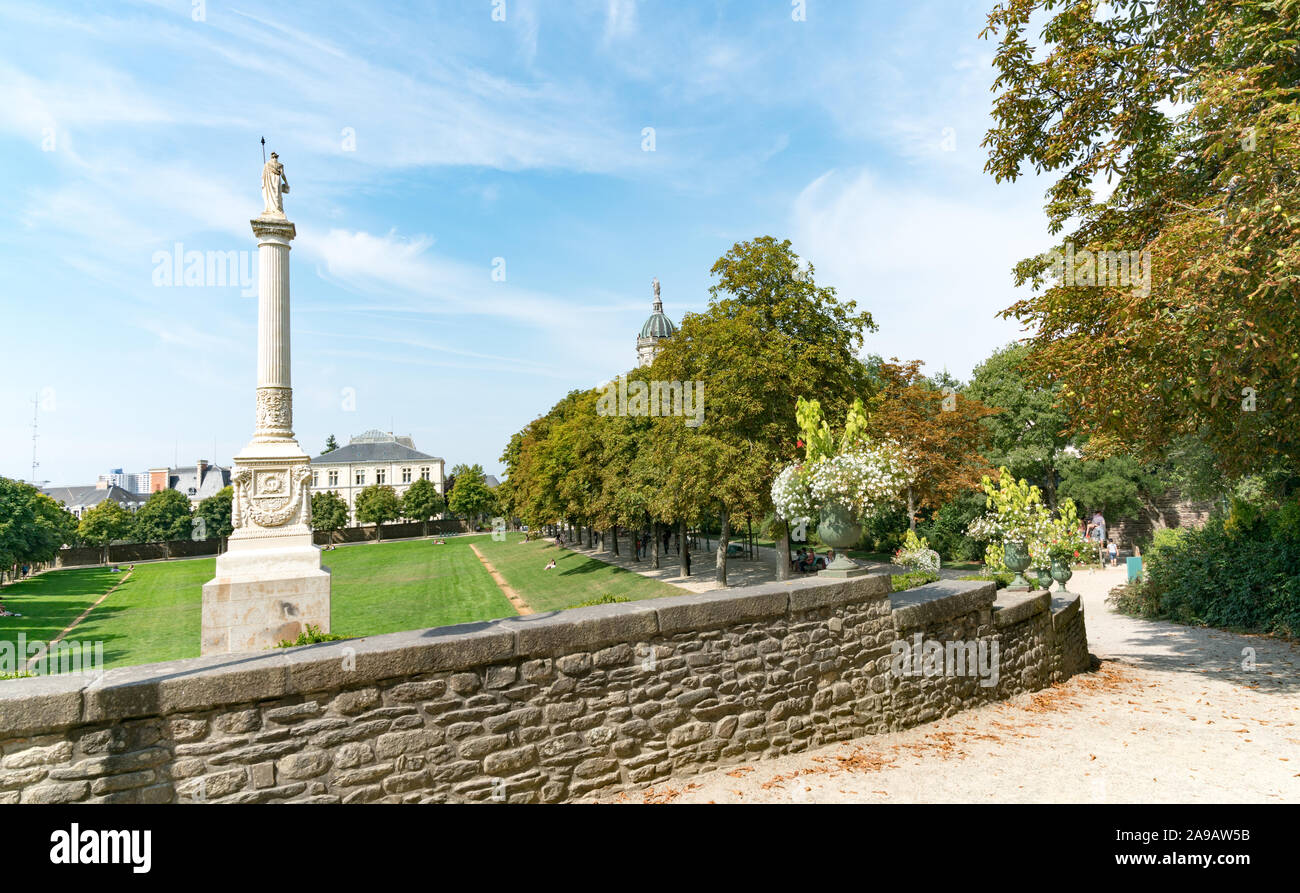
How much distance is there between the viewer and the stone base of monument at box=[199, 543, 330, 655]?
1177 cm

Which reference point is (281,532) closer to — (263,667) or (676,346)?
(263,667)

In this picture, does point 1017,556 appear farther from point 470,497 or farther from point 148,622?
point 470,497

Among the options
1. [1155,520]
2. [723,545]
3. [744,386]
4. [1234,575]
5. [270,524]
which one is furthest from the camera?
[1155,520]

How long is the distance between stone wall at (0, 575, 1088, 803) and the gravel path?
0.91 ft

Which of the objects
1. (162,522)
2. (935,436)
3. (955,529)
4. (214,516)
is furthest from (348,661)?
(214,516)

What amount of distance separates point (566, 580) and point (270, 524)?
21.3 m

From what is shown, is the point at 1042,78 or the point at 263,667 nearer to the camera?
the point at 263,667

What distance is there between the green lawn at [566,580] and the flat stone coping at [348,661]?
494 inches

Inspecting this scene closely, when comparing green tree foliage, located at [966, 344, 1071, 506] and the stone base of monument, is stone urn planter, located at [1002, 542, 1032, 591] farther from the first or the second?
green tree foliage, located at [966, 344, 1071, 506]

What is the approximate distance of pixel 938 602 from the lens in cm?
725

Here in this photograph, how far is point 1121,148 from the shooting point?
30.2 ft
